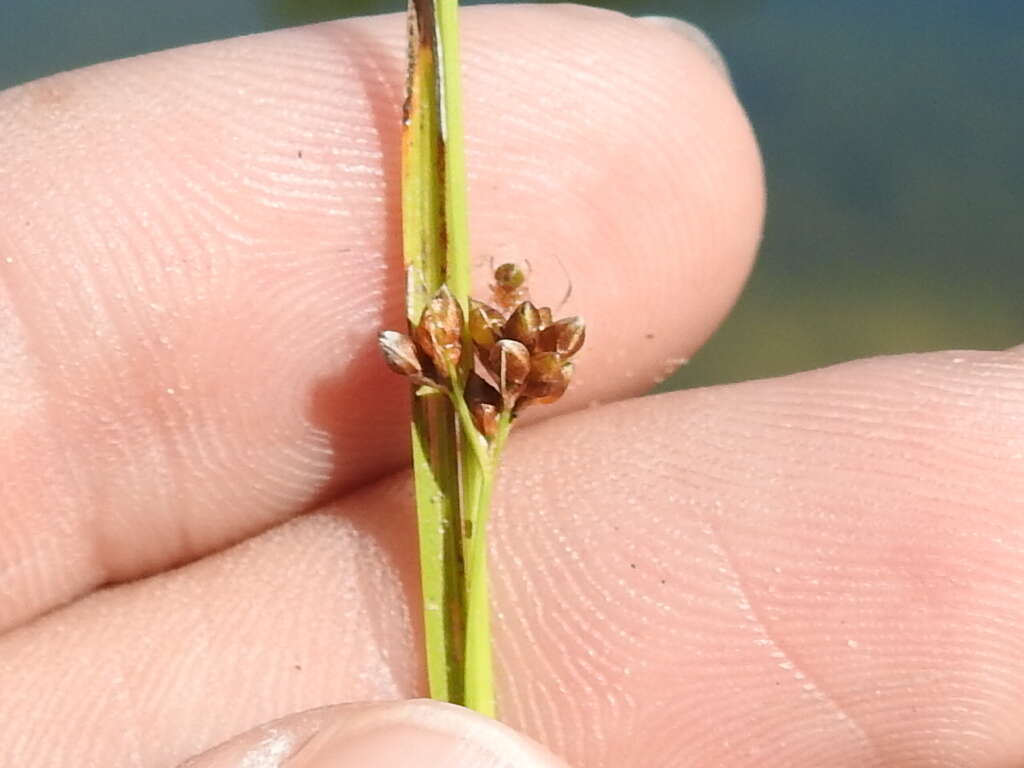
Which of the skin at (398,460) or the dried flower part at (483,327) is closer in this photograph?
the dried flower part at (483,327)

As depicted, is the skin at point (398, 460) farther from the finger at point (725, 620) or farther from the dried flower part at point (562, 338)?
the dried flower part at point (562, 338)

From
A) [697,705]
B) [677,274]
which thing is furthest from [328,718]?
[677,274]

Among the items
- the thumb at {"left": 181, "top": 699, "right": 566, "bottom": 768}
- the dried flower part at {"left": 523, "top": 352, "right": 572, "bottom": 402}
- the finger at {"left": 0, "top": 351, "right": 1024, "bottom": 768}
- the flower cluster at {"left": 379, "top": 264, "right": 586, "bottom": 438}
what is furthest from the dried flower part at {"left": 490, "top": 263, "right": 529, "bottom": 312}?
→ the thumb at {"left": 181, "top": 699, "right": 566, "bottom": 768}

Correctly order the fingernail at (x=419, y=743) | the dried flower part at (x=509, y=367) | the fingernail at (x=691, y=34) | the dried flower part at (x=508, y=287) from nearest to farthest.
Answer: the fingernail at (x=419, y=743), the dried flower part at (x=509, y=367), the dried flower part at (x=508, y=287), the fingernail at (x=691, y=34)

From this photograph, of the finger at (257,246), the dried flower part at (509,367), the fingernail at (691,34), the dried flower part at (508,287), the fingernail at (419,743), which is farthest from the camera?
the fingernail at (691,34)

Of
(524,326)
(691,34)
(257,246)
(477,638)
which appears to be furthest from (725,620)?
(691,34)

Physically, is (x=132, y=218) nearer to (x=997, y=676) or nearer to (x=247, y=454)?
(x=247, y=454)

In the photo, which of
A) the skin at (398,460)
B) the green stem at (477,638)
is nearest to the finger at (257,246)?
the skin at (398,460)

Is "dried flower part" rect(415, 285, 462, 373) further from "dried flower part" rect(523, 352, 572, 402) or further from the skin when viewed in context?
the skin

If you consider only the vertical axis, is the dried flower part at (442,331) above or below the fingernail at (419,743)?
above
